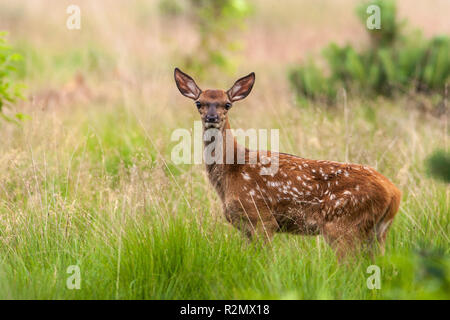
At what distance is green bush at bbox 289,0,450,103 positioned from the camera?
9.61 metres

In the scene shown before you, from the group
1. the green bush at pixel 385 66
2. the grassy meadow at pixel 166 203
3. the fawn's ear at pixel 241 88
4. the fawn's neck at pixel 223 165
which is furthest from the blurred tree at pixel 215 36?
the fawn's neck at pixel 223 165

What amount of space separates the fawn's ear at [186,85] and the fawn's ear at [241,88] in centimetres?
30

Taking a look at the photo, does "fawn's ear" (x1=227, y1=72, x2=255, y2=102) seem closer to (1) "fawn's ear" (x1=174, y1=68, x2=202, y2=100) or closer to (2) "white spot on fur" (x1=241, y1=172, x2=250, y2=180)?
(1) "fawn's ear" (x1=174, y1=68, x2=202, y2=100)

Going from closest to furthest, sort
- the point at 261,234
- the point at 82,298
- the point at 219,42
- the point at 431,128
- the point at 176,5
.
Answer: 1. the point at 82,298
2. the point at 261,234
3. the point at 431,128
4. the point at 219,42
5. the point at 176,5

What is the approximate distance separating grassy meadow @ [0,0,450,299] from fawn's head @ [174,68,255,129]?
279mm

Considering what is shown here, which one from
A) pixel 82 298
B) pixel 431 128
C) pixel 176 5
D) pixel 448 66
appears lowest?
pixel 82 298

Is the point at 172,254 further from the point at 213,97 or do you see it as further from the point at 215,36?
the point at 215,36

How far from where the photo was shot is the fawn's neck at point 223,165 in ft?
18.0

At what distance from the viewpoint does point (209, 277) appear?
4.13 meters

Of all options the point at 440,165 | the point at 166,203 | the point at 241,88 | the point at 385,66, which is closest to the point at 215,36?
→ the point at 385,66

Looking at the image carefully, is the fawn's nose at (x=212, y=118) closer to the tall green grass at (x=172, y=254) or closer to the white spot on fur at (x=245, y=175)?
the white spot on fur at (x=245, y=175)

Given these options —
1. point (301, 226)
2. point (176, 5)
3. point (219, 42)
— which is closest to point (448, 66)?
point (219, 42)

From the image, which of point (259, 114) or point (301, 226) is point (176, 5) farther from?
point (301, 226)

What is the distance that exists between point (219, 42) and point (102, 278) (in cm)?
865
